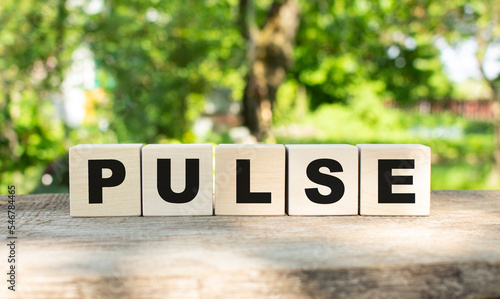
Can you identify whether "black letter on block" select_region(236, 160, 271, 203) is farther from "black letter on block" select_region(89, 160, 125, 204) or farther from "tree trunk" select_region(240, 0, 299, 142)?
"tree trunk" select_region(240, 0, 299, 142)

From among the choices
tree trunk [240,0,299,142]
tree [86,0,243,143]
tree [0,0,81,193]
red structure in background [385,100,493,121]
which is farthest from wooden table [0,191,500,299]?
red structure in background [385,100,493,121]

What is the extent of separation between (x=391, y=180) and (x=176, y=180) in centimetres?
45

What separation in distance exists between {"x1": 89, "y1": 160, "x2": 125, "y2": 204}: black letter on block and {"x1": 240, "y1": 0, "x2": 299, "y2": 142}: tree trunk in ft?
9.02

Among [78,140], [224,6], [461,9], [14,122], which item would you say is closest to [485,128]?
[461,9]

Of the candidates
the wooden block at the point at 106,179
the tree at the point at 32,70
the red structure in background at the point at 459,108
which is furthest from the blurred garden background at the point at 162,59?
the red structure in background at the point at 459,108

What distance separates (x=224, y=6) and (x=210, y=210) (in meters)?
4.54

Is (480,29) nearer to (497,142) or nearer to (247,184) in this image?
(497,142)

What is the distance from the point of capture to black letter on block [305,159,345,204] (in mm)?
843

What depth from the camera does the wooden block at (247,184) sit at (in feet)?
2.76

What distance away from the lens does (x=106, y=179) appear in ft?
2.77

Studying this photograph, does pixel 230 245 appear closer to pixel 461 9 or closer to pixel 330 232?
pixel 330 232

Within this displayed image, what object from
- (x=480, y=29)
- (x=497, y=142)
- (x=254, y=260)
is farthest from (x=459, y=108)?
(x=254, y=260)

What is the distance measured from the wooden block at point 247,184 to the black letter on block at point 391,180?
0.21 m

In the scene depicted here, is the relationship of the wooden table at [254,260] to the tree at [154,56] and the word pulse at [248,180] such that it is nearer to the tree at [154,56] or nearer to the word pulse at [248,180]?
the word pulse at [248,180]
